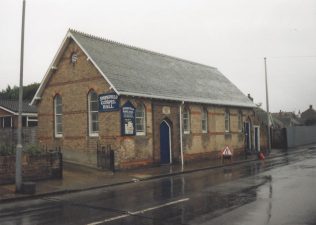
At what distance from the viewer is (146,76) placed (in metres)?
23.5

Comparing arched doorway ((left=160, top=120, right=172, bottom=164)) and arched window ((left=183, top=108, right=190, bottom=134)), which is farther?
arched window ((left=183, top=108, right=190, bottom=134))

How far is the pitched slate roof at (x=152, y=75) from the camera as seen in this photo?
21.1 meters

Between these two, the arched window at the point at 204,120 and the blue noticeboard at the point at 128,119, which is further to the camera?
the arched window at the point at 204,120

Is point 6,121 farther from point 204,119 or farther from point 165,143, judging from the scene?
point 204,119

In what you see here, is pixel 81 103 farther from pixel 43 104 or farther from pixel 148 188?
pixel 148 188

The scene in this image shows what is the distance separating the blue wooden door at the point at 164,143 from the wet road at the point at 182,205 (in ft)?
24.1

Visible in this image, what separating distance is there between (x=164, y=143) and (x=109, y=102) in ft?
16.4

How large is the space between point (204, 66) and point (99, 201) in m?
25.5

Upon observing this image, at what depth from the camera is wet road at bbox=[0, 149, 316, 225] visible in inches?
352

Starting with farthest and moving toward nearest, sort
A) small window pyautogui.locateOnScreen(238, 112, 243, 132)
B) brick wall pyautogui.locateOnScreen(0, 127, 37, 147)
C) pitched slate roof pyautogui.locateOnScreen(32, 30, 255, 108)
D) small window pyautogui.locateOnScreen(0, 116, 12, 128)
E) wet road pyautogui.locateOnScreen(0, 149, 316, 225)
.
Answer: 1. small window pyautogui.locateOnScreen(0, 116, 12, 128)
2. small window pyautogui.locateOnScreen(238, 112, 243, 132)
3. brick wall pyautogui.locateOnScreen(0, 127, 37, 147)
4. pitched slate roof pyautogui.locateOnScreen(32, 30, 255, 108)
5. wet road pyautogui.locateOnScreen(0, 149, 316, 225)

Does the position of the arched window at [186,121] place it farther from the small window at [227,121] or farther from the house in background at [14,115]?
the house in background at [14,115]

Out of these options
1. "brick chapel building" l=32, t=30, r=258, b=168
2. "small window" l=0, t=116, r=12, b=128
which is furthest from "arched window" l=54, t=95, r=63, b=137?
"small window" l=0, t=116, r=12, b=128

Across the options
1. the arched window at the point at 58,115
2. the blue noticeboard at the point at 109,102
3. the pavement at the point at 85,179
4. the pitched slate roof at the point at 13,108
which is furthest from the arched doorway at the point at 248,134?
the pitched slate roof at the point at 13,108

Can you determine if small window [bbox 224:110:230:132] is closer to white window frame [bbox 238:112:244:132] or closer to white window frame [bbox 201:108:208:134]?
white window frame [bbox 238:112:244:132]
